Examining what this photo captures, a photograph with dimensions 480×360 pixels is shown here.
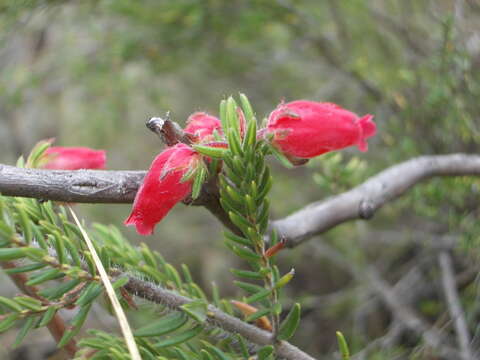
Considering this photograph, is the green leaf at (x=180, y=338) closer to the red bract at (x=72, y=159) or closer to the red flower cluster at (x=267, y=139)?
the red flower cluster at (x=267, y=139)

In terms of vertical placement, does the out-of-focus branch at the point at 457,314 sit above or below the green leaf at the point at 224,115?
below

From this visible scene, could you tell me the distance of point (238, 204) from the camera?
0.77 metres

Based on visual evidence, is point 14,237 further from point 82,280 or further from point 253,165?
point 253,165

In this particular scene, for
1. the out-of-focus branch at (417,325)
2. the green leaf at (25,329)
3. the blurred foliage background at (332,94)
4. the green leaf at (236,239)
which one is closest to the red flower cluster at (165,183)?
the green leaf at (236,239)

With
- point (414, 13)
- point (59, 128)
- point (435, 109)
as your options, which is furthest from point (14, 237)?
point (59, 128)

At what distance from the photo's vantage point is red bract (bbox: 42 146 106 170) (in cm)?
101

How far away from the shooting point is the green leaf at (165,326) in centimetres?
77

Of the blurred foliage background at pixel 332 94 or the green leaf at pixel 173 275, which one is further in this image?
the blurred foliage background at pixel 332 94

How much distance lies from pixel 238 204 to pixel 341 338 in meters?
0.25

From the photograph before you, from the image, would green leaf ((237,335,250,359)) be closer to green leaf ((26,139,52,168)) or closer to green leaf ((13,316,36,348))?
green leaf ((13,316,36,348))

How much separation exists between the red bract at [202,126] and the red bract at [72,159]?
26 centimetres

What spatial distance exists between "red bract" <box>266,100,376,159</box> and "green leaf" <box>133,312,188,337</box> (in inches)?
12.6

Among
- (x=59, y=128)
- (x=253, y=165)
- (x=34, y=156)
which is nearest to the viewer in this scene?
(x=253, y=165)

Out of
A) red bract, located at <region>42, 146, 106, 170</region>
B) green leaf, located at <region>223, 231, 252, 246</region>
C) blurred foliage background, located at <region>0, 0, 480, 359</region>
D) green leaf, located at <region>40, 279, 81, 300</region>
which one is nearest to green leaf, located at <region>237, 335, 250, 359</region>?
green leaf, located at <region>223, 231, 252, 246</region>
